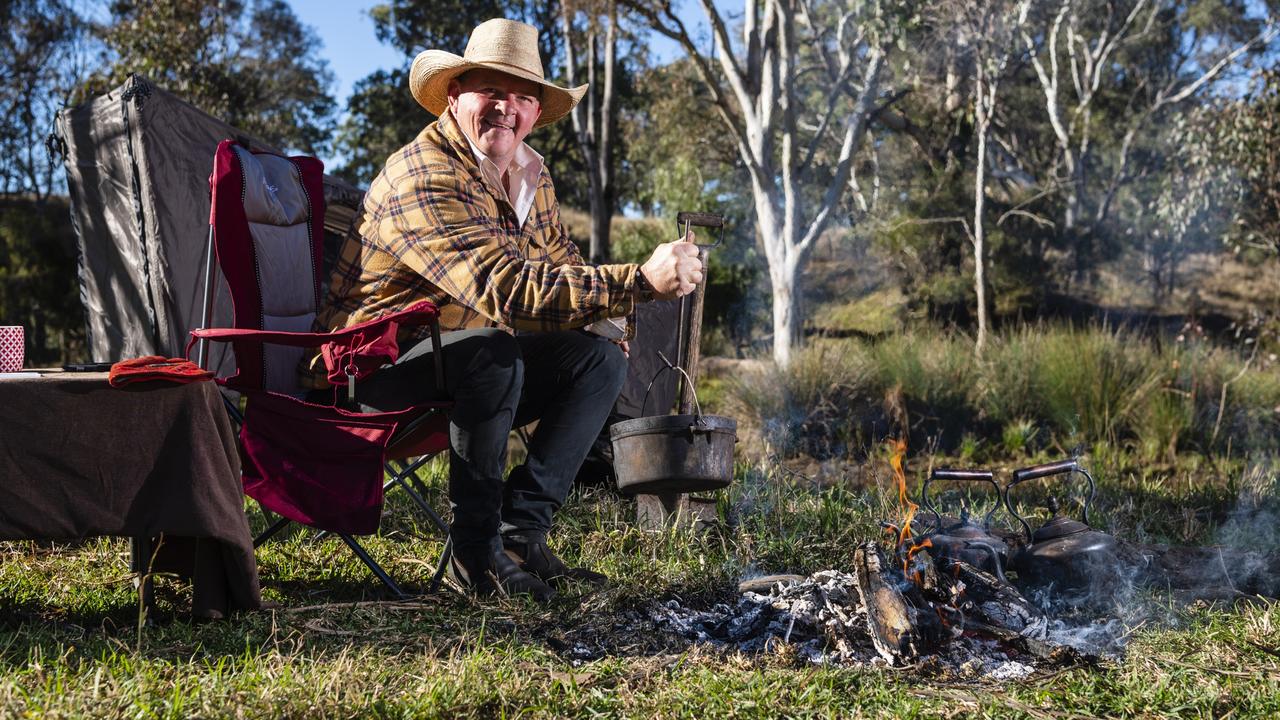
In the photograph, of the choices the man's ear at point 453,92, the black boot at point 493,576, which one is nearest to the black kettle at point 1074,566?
the black boot at point 493,576

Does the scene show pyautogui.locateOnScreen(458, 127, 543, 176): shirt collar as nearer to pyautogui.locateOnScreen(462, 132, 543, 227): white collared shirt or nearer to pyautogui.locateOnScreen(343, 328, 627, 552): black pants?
pyautogui.locateOnScreen(462, 132, 543, 227): white collared shirt

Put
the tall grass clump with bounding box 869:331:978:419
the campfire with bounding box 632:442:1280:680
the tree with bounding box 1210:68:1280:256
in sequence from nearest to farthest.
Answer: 1. the campfire with bounding box 632:442:1280:680
2. the tall grass clump with bounding box 869:331:978:419
3. the tree with bounding box 1210:68:1280:256

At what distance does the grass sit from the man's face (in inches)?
46.9

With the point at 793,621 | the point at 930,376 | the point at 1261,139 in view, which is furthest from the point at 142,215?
the point at 1261,139

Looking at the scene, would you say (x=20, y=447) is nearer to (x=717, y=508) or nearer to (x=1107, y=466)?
(x=717, y=508)

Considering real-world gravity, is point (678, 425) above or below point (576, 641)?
above

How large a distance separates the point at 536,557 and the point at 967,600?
1.09 m

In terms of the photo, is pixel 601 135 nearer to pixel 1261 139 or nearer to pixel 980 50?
pixel 980 50

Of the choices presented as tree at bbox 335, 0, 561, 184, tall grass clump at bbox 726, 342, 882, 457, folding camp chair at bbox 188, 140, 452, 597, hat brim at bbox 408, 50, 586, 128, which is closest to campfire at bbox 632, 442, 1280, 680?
folding camp chair at bbox 188, 140, 452, 597

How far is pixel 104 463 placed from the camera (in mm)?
2383

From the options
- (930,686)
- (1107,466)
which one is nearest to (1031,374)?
(1107,466)

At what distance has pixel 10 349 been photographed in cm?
263

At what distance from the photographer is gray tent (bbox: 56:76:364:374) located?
12.9ft

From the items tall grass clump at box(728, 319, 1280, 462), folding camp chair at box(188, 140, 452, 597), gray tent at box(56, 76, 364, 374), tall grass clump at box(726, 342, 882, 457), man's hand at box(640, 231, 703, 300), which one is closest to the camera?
man's hand at box(640, 231, 703, 300)
